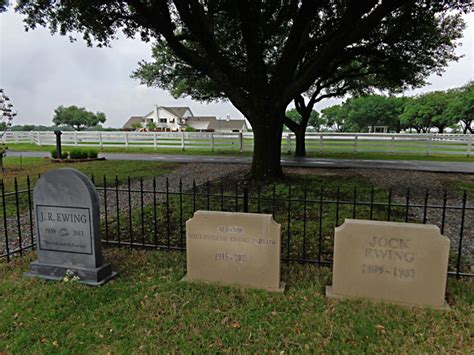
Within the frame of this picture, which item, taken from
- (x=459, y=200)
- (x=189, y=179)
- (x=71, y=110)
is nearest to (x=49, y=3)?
(x=189, y=179)

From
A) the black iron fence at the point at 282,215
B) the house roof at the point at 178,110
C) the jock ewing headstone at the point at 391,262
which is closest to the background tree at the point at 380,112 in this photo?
the house roof at the point at 178,110

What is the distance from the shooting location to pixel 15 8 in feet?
30.9

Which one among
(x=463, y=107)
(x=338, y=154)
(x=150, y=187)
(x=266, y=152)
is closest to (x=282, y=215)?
(x=266, y=152)

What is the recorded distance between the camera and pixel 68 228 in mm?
3973

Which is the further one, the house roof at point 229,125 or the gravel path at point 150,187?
the house roof at point 229,125

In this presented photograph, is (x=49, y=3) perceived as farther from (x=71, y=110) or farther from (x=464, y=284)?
(x=71, y=110)

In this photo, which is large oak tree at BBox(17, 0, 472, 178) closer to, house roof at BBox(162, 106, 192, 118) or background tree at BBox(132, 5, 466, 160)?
background tree at BBox(132, 5, 466, 160)

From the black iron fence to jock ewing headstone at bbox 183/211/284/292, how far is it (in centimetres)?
52

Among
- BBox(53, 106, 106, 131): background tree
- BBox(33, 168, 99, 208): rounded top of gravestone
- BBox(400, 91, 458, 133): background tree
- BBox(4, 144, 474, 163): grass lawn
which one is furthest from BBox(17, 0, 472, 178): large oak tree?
BBox(53, 106, 106, 131): background tree

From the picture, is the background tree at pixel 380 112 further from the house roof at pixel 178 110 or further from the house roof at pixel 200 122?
the house roof at pixel 178 110

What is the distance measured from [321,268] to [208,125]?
77882 mm

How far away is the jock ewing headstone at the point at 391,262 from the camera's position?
3.29 metres

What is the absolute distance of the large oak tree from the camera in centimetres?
827

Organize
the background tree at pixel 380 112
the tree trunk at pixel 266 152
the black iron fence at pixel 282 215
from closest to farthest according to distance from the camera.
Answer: the black iron fence at pixel 282 215 → the tree trunk at pixel 266 152 → the background tree at pixel 380 112
